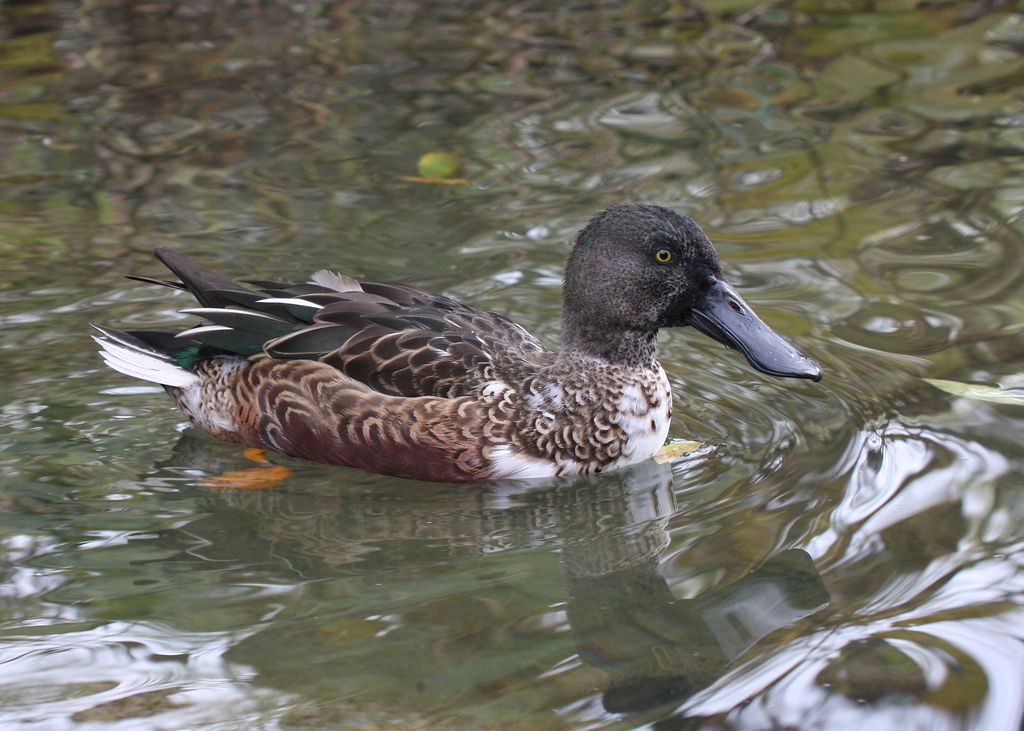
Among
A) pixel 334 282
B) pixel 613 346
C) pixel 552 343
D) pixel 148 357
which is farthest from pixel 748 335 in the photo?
pixel 148 357

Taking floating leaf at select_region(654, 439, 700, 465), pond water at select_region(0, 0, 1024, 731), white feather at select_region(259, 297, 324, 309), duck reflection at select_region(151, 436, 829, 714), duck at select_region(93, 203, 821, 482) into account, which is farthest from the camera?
white feather at select_region(259, 297, 324, 309)

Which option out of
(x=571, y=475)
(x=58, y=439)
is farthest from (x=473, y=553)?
(x=58, y=439)

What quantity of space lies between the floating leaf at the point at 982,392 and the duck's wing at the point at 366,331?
178cm

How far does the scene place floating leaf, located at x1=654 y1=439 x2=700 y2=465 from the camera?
19.0 feet

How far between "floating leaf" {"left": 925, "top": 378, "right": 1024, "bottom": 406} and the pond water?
58 millimetres

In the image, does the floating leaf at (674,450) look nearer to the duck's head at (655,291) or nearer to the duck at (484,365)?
the duck at (484,365)

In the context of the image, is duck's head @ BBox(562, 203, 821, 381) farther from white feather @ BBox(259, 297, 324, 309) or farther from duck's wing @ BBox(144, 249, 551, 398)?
white feather @ BBox(259, 297, 324, 309)

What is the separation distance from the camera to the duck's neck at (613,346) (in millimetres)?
5832

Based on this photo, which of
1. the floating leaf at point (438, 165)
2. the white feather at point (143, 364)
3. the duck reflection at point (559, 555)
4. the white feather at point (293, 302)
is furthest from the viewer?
the floating leaf at point (438, 165)

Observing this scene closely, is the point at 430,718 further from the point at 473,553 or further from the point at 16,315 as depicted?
the point at 16,315

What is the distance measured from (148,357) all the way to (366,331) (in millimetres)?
1055

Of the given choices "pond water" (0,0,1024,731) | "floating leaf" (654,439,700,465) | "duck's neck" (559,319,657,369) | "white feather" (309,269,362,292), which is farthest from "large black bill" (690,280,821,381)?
"white feather" (309,269,362,292)

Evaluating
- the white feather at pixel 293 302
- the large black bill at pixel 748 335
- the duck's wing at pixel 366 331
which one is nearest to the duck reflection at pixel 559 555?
the duck's wing at pixel 366 331

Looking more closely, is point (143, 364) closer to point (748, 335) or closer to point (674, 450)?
point (674, 450)
